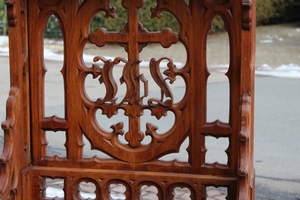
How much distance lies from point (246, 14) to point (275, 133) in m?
4.11

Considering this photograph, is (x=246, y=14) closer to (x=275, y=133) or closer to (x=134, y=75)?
(x=134, y=75)

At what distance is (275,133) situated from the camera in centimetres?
605

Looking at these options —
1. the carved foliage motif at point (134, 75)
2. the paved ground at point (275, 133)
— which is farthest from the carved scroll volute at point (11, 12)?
the paved ground at point (275, 133)

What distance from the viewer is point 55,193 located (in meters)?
3.84

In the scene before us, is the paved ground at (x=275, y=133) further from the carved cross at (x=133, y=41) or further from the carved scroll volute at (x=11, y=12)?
the carved scroll volute at (x=11, y=12)

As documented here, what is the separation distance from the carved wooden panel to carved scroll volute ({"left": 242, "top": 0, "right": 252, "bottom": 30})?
0.20 feet

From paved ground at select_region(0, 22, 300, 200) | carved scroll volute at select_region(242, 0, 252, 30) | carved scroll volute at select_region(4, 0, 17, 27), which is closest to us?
carved scroll volute at select_region(242, 0, 252, 30)

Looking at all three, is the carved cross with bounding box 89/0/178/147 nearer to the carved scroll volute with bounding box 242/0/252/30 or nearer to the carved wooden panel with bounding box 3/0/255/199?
the carved wooden panel with bounding box 3/0/255/199

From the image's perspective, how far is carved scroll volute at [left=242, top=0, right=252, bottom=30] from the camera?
6.91 ft

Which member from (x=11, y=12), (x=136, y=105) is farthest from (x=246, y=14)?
(x=11, y=12)

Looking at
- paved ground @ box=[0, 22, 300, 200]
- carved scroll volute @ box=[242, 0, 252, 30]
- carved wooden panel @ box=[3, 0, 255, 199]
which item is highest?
carved scroll volute @ box=[242, 0, 252, 30]

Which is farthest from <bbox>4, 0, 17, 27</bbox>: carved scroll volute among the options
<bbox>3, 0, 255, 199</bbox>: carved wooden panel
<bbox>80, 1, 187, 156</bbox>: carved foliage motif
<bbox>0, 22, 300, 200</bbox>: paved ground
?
<bbox>0, 22, 300, 200</bbox>: paved ground

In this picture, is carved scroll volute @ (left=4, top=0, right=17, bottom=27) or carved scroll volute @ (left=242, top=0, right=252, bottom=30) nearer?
carved scroll volute @ (left=242, top=0, right=252, bottom=30)

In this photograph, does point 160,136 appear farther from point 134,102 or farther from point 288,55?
point 288,55
